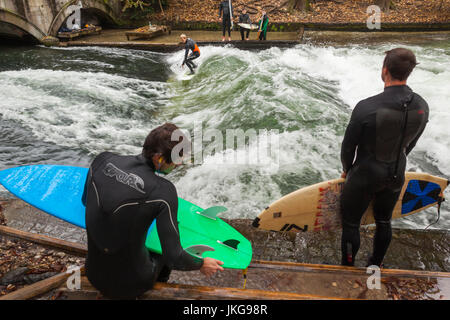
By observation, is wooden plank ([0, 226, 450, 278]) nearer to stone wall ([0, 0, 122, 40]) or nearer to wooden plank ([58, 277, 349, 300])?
wooden plank ([58, 277, 349, 300])

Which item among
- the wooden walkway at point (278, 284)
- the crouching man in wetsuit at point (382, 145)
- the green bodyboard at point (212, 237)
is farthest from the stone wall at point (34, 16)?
the crouching man in wetsuit at point (382, 145)

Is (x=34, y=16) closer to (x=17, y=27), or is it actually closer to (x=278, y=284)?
(x=17, y=27)

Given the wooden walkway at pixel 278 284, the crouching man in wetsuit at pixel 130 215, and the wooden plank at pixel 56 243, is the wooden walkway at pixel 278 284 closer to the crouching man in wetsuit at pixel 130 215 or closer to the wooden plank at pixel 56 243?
the wooden plank at pixel 56 243

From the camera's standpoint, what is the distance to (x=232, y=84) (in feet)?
28.7

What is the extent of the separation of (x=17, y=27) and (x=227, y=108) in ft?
39.5

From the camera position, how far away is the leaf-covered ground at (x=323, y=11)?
14.8 m

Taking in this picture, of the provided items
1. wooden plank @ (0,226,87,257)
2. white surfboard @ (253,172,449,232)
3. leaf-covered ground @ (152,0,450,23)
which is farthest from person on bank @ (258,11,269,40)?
wooden plank @ (0,226,87,257)

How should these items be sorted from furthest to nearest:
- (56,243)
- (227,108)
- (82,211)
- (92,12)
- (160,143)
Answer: (92,12), (227,108), (82,211), (56,243), (160,143)

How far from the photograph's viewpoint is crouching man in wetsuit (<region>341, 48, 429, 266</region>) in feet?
6.64

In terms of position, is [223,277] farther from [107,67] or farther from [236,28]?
[236,28]

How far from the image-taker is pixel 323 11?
15.9 meters

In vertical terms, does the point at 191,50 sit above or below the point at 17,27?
below

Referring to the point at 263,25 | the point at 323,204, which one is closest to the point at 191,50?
the point at 263,25

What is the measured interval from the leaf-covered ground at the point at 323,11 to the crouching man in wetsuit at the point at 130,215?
15621 millimetres
